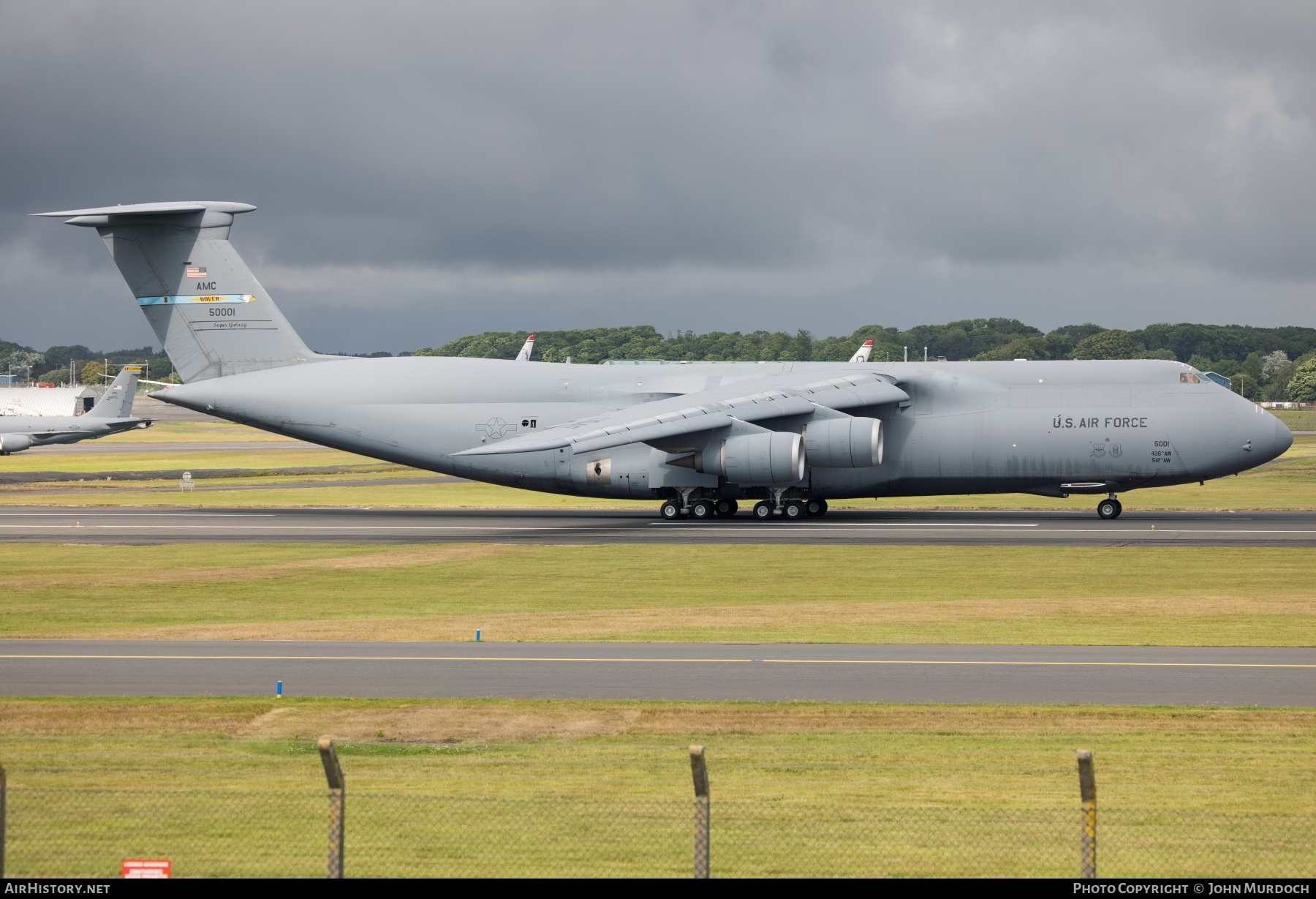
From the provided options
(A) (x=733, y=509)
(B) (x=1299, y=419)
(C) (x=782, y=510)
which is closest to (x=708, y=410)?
(C) (x=782, y=510)

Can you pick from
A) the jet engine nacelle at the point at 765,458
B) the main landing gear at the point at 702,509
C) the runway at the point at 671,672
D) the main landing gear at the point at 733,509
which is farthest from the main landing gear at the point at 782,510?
the runway at the point at 671,672

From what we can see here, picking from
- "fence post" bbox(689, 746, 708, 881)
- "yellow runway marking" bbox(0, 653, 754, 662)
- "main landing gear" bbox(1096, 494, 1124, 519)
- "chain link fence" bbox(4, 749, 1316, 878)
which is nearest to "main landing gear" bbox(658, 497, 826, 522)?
"main landing gear" bbox(1096, 494, 1124, 519)

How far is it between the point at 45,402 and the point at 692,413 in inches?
4003

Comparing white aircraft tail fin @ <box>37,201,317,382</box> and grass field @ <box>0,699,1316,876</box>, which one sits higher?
white aircraft tail fin @ <box>37,201,317,382</box>

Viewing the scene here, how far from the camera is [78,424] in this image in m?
89.4

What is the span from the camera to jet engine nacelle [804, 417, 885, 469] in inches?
1551

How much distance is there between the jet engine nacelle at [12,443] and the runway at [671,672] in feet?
229

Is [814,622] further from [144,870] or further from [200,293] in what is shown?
[200,293]

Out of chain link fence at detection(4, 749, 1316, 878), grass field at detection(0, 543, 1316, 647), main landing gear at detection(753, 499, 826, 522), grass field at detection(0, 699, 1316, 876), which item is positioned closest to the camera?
chain link fence at detection(4, 749, 1316, 878)

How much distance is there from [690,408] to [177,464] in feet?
148

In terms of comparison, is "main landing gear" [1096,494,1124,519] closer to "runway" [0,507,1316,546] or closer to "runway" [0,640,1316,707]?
"runway" [0,507,1316,546]

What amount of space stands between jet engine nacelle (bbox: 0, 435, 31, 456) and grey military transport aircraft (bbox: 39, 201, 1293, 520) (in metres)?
45.3
